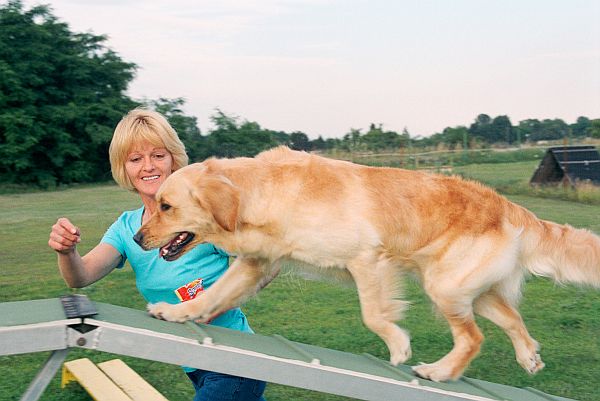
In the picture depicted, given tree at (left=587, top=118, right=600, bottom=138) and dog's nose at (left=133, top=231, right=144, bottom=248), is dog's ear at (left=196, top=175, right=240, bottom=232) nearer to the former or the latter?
dog's nose at (left=133, top=231, right=144, bottom=248)

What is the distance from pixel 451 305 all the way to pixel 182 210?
1.54 m

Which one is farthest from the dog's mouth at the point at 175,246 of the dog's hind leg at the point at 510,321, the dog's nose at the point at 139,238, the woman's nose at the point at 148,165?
the dog's hind leg at the point at 510,321

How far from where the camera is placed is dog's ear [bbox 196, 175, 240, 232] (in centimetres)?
387

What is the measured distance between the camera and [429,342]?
6973mm

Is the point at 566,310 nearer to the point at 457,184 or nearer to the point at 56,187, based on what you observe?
the point at 457,184

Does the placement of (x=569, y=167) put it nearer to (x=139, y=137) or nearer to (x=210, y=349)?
(x=139, y=137)

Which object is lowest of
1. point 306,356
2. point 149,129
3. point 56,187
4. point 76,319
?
point 56,187

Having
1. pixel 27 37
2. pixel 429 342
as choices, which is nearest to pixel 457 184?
pixel 429 342

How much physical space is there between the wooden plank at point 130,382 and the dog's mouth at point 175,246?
1415mm

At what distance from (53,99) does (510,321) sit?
31.4 meters

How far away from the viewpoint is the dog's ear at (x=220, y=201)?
3865 millimetres

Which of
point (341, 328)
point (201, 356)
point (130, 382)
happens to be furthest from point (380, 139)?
point (201, 356)

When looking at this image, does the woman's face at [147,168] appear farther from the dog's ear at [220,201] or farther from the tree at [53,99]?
the tree at [53,99]

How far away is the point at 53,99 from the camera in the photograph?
3316 centimetres
